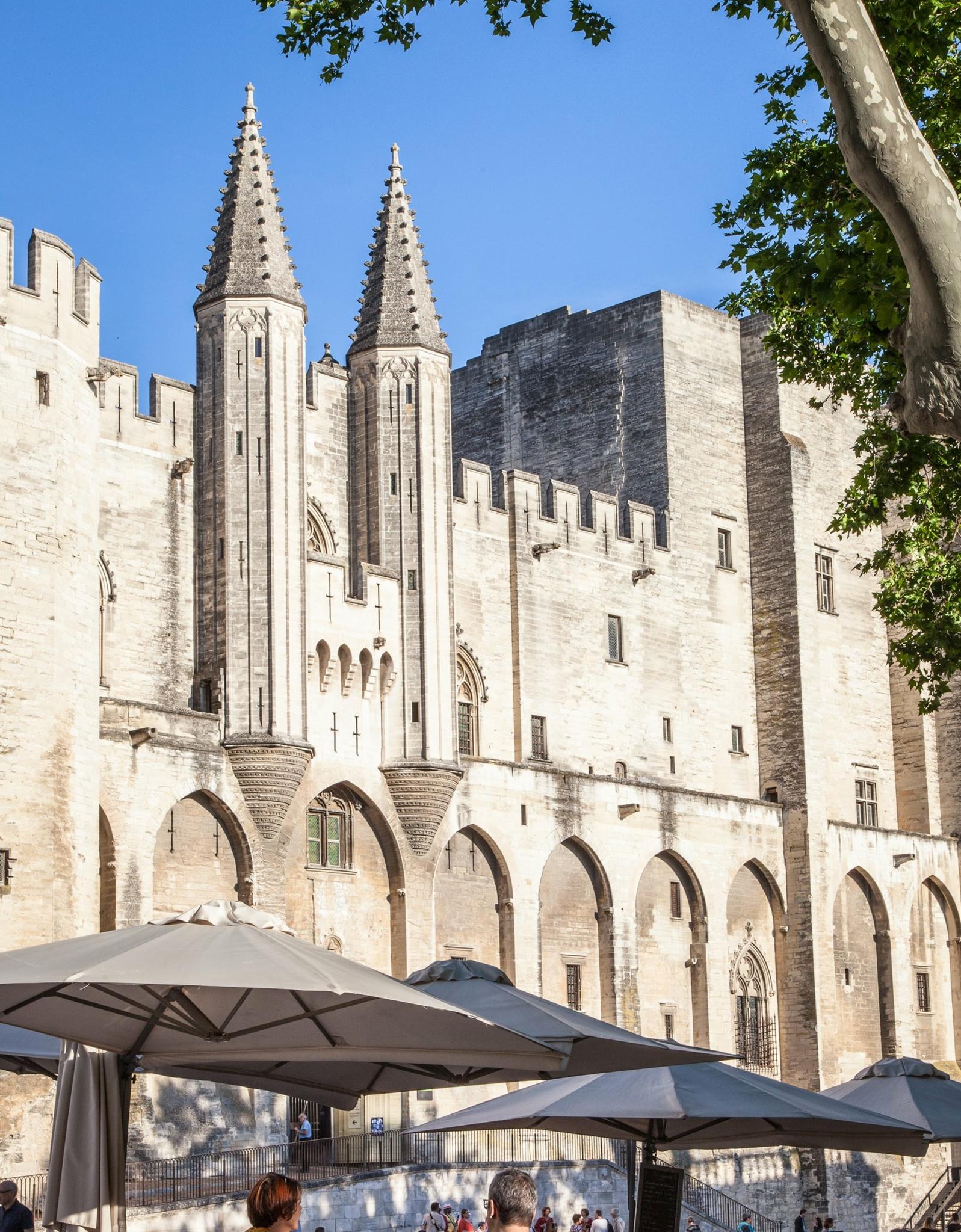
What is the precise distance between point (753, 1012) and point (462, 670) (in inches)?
459

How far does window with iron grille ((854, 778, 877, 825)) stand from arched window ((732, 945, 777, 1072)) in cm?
615

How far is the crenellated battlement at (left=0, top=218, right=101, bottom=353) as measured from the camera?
28.6 metres

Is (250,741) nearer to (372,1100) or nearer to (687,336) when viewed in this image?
(372,1100)

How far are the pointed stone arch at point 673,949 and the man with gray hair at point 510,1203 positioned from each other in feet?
112

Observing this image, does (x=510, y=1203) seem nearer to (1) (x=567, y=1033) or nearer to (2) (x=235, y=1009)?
(2) (x=235, y=1009)

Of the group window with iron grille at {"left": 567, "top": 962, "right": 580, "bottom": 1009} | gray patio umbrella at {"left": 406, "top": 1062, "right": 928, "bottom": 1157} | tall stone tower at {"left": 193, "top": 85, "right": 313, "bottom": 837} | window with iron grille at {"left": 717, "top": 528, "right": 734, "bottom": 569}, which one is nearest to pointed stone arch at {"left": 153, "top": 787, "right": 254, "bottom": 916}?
tall stone tower at {"left": 193, "top": 85, "right": 313, "bottom": 837}

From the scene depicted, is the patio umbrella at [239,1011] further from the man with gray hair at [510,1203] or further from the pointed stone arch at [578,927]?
the pointed stone arch at [578,927]

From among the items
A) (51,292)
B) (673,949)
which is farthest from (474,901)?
(51,292)

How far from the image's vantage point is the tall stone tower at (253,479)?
33.2 metres

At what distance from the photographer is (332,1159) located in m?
32.0

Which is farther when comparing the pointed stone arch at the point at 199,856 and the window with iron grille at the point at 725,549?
the window with iron grille at the point at 725,549

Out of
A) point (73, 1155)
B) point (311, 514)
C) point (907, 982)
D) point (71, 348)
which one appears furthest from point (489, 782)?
point (73, 1155)

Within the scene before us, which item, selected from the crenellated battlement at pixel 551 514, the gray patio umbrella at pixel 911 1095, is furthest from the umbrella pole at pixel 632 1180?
the crenellated battlement at pixel 551 514

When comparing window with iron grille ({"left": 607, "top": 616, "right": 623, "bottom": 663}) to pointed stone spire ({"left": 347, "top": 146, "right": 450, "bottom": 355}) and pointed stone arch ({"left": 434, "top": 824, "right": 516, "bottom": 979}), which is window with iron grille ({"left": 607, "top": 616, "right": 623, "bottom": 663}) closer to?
pointed stone arch ({"left": 434, "top": 824, "right": 516, "bottom": 979})
